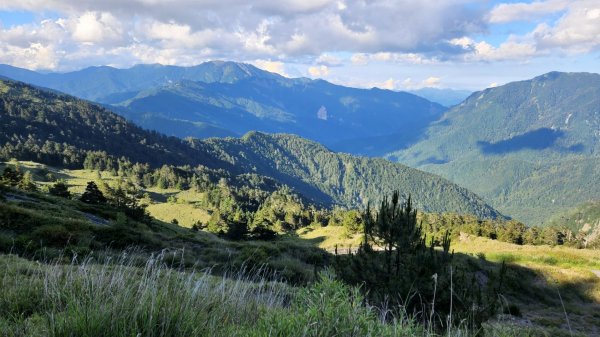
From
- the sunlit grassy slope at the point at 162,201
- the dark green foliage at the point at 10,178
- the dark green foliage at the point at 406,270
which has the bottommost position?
the sunlit grassy slope at the point at 162,201

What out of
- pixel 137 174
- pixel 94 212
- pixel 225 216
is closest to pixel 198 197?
pixel 137 174

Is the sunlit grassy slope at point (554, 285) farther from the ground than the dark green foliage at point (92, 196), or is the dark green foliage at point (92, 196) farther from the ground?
the dark green foliage at point (92, 196)

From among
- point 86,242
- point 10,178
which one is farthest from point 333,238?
point 86,242

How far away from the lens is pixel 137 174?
15925 cm

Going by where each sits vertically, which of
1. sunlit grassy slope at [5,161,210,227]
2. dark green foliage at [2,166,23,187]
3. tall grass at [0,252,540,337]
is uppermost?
tall grass at [0,252,540,337]

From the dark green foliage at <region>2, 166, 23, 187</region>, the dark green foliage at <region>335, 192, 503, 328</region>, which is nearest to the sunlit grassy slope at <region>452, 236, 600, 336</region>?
the dark green foliage at <region>335, 192, 503, 328</region>

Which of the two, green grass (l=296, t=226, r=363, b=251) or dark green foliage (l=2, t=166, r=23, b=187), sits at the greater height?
dark green foliage (l=2, t=166, r=23, b=187)

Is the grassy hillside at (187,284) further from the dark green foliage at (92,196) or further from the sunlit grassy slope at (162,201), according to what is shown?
the sunlit grassy slope at (162,201)

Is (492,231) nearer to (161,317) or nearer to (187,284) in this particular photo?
(187,284)

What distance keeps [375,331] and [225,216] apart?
103 metres

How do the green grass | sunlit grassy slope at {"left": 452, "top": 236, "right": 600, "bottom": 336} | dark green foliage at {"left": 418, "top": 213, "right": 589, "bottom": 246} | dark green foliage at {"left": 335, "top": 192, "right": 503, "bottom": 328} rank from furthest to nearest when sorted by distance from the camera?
dark green foliage at {"left": 418, "top": 213, "right": 589, "bottom": 246}
the green grass
sunlit grassy slope at {"left": 452, "top": 236, "right": 600, "bottom": 336}
dark green foliage at {"left": 335, "top": 192, "right": 503, "bottom": 328}

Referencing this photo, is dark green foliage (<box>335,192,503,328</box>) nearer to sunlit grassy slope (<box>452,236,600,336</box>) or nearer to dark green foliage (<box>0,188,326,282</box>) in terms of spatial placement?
dark green foliage (<box>0,188,326,282</box>)

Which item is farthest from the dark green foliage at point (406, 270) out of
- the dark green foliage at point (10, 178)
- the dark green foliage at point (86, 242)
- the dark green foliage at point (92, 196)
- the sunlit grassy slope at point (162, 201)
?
the sunlit grassy slope at point (162, 201)

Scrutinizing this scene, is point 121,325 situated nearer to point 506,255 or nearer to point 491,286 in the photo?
point 491,286
